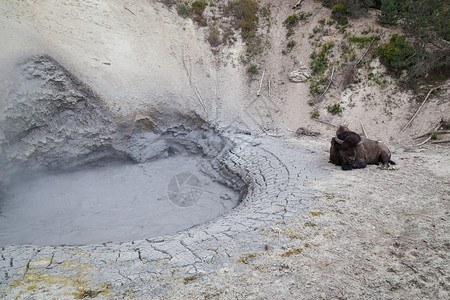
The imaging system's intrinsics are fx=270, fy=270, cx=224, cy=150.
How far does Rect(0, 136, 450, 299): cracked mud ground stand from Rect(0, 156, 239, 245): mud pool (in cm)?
257

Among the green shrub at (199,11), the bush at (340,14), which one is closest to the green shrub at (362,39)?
the bush at (340,14)

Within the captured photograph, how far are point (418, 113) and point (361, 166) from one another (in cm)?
578

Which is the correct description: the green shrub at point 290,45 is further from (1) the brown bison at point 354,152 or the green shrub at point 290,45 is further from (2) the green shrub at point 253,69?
(1) the brown bison at point 354,152

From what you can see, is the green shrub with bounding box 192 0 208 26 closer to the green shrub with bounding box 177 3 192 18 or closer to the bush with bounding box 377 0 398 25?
the green shrub with bounding box 177 3 192 18

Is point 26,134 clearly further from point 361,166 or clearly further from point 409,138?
point 409,138

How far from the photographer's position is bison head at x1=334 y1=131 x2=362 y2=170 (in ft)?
23.0

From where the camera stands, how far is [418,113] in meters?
10.9

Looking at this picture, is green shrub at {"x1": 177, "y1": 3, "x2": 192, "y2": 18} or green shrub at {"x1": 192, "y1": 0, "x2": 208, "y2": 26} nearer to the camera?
green shrub at {"x1": 177, "y1": 3, "x2": 192, "y2": 18}

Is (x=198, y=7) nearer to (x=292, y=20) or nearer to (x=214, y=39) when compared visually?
(x=214, y=39)

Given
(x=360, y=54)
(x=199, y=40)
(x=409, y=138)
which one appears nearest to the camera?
(x=409, y=138)

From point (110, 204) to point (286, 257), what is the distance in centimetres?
636

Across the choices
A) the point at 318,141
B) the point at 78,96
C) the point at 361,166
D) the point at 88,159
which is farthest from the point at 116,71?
the point at 361,166

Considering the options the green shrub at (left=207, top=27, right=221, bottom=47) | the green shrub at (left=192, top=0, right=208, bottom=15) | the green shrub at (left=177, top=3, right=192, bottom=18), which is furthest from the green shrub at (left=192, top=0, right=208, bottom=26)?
the green shrub at (left=207, top=27, right=221, bottom=47)

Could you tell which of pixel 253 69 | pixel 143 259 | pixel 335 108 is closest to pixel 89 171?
pixel 143 259
